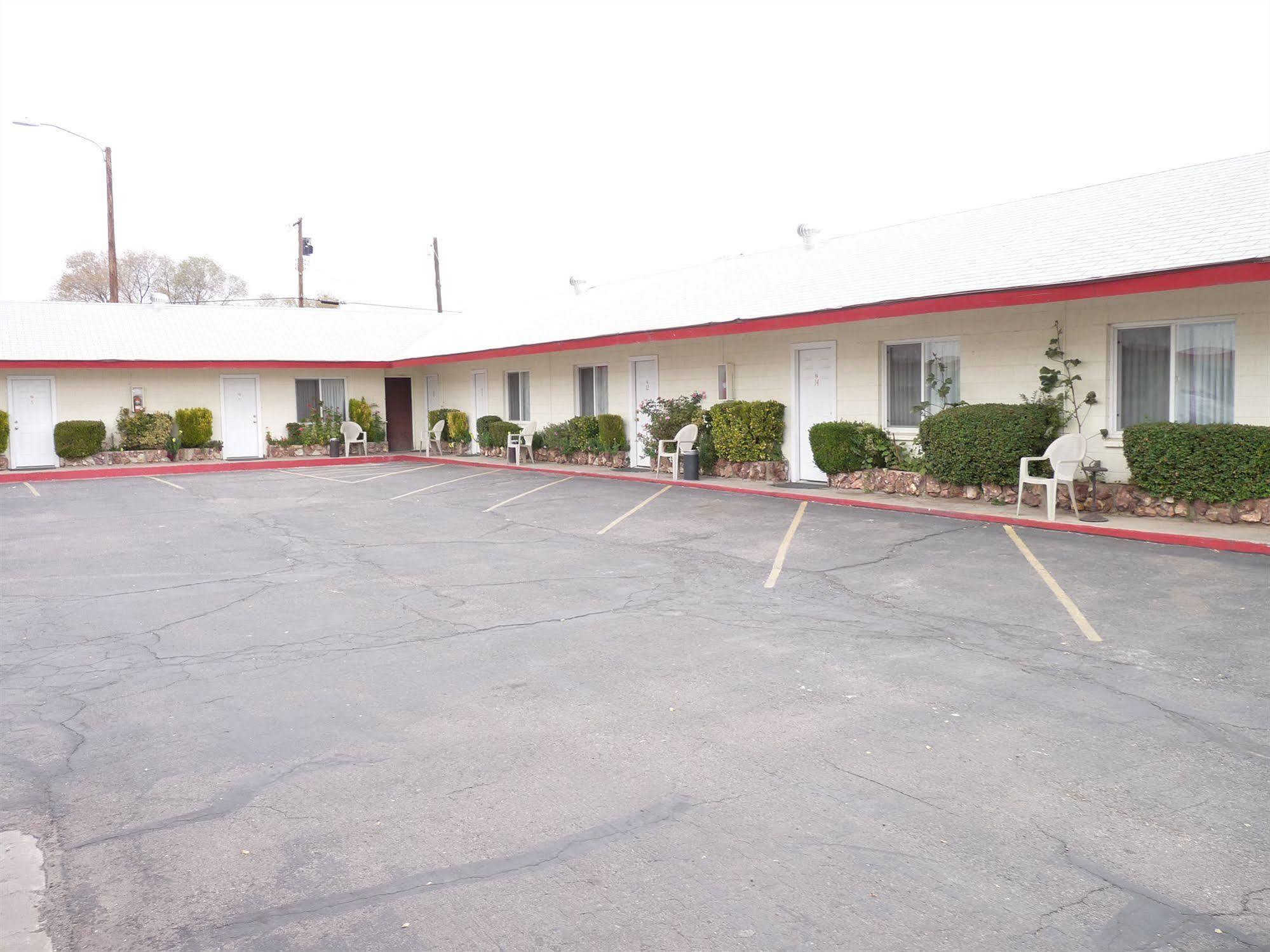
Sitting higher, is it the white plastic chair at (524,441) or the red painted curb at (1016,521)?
the white plastic chair at (524,441)

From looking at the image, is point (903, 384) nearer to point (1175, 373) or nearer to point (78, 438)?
point (1175, 373)

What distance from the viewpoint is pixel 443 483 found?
62.5 ft

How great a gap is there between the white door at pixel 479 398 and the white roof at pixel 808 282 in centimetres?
102

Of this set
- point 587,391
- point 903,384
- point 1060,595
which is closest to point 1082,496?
point 903,384

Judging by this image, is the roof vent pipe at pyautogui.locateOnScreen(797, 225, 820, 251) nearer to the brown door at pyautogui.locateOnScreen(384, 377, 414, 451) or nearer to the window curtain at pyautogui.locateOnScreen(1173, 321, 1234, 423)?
the window curtain at pyautogui.locateOnScreen(1173, 321, 1234, 423)

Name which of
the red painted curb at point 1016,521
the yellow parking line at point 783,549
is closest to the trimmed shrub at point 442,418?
the red painted curb at point 1016,521

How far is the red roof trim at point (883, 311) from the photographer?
1051cm

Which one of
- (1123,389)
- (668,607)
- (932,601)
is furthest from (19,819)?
(1123,389)

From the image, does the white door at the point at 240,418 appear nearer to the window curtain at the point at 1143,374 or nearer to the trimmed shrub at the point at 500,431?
the trimmed shrub at the point at 500,431

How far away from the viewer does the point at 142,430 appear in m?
25.2

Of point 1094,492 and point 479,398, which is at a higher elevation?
point 479,398

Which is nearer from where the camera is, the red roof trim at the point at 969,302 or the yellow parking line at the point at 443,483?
the red roof trim at the point at 969,302

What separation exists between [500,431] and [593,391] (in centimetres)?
349

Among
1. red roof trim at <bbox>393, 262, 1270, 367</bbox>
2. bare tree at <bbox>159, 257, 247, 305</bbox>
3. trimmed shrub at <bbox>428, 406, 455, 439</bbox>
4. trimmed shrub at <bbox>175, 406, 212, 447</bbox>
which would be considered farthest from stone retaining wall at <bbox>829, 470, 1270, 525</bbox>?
bare tree at <bbox>159, 257, 247, 305</bbox>
